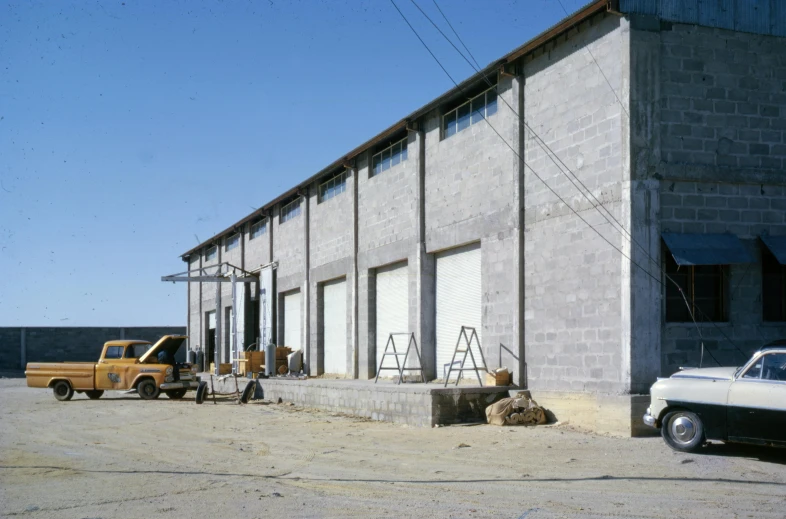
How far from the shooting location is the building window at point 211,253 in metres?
46.1

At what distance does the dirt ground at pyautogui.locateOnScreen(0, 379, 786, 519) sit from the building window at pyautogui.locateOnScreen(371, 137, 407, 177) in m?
9.34

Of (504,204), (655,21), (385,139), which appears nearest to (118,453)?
(504,204)

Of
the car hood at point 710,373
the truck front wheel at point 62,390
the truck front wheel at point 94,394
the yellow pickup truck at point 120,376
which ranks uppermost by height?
the car hood at point 710,373

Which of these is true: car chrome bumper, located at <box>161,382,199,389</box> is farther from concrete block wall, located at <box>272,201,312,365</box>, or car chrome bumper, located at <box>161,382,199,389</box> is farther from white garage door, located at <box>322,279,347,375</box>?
white garage door, located at <box>322,279,347,375</box>

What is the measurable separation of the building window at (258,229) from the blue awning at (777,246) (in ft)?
82.7

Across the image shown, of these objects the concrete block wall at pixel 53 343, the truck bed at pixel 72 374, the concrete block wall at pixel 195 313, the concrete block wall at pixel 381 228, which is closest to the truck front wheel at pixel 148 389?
the truck bed at pixel 72 374

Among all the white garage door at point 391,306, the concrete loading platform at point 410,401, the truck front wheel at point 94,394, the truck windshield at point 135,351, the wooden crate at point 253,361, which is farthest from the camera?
the wooden crate at point 253,361

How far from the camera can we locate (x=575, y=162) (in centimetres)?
1634

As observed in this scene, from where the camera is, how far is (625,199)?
14.8 meters

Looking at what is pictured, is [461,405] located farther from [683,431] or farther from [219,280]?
[219,280]

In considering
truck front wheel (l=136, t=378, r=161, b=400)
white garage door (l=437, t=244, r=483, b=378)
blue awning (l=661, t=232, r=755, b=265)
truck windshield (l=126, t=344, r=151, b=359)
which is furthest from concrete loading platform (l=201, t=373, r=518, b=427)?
truck windshield (l=126, t=344, r=151, b=359)

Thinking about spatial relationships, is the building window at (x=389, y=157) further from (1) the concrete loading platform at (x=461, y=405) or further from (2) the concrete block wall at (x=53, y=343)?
(2) the concrete block wall at (x=53, y=343)

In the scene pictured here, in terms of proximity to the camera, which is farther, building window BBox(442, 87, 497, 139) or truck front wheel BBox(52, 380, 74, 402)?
truck front wheel BBox(52, 380, 74, 402)

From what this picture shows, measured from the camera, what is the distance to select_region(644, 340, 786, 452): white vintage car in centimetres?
1132
